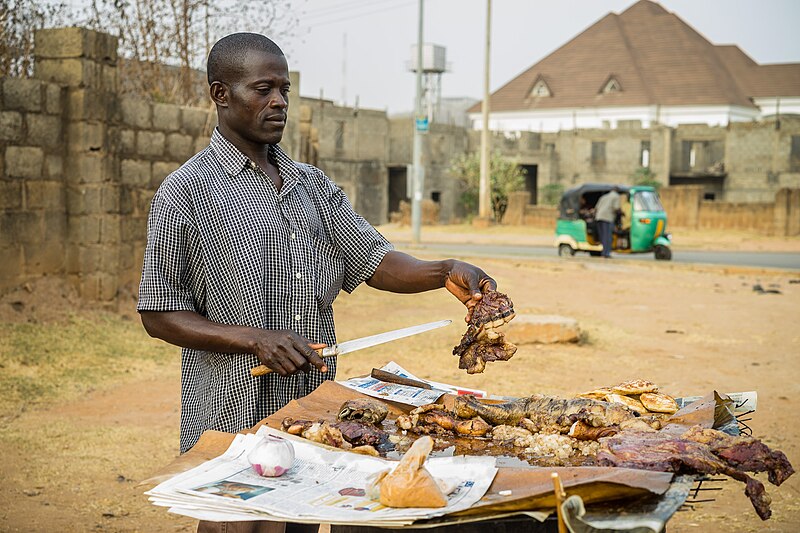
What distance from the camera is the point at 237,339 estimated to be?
2637 millimetres

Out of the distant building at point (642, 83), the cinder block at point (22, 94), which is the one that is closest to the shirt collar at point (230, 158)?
the cinder block at point (22, 94)

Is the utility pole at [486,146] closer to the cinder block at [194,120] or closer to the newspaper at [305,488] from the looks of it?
the cinder block at [194,120]

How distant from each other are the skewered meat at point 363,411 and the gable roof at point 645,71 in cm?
5460

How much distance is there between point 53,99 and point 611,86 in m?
51.5

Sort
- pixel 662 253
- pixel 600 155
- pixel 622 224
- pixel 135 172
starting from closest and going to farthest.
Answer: pixel 135 172
pixel 662 253
pixel 622 224
pixel 600 155

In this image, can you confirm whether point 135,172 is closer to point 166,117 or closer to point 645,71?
point 166,117

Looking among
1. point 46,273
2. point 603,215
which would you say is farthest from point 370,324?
point 603,215

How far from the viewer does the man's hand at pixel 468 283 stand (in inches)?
111

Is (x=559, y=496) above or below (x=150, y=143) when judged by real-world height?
below

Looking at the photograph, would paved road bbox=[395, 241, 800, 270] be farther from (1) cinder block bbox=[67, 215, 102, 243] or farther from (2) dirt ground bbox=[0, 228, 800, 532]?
(1) cinder block bbox=[67, 215, 102, 243]

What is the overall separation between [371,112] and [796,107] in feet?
95.8

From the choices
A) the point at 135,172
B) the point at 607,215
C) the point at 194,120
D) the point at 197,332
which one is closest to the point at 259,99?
the point at 197,332

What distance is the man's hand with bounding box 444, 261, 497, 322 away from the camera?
9.29 feet

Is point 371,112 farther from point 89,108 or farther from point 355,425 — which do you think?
point 355,425
